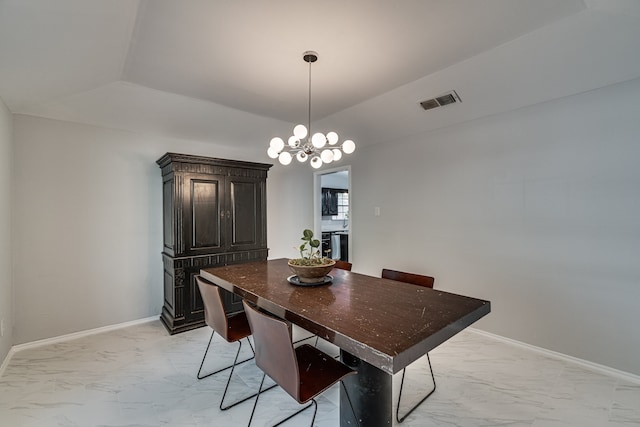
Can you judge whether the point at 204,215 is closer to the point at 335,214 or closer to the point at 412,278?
the point at 412,278

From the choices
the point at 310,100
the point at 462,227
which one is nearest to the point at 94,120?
the point at 310,100

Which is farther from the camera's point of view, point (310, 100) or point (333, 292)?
point (310, 100)

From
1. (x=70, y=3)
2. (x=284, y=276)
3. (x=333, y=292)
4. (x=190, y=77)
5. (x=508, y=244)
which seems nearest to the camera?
(x=70, y=3)

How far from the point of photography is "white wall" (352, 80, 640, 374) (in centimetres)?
223

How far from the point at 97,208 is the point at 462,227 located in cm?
407

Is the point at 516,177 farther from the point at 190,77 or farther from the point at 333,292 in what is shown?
the point at 190,77

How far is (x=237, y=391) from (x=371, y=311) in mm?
1333

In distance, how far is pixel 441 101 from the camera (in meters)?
2.91

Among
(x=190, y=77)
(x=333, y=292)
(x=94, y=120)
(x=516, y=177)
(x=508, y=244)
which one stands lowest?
(x=333, y=292)

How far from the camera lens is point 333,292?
6.02 ft

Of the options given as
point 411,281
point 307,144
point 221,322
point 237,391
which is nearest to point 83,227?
point 221,322

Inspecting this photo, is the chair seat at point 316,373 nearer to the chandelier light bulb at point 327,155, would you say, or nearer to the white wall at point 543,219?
the chandelier light bulb at point 327,155

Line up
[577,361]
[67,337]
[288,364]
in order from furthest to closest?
[67,337], [577,361], [288,364]

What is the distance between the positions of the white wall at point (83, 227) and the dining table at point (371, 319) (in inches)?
76.6
